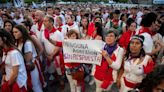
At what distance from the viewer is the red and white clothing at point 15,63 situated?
459 cm

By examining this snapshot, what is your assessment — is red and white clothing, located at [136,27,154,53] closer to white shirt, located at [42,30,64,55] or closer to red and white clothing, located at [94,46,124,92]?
red and white clothing, located at [94,46,124,92]

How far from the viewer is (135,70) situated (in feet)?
14.1

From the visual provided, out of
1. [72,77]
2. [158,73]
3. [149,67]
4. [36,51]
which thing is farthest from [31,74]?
[158,73]

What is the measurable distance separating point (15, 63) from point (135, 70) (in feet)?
5.58

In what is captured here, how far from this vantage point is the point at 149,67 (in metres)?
4.23

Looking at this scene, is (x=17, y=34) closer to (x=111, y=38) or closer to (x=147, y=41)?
(x=111, y=38)

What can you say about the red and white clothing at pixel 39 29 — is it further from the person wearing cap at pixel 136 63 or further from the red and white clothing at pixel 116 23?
the person wearing cap at pixel 136 63

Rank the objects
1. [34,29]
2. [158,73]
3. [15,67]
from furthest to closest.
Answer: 1. [34,29]
2. [15,67]
3. [158,73]

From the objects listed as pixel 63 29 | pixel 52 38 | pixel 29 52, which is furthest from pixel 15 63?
pixel 63 29

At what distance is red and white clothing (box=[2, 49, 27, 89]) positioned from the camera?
4.59 meters

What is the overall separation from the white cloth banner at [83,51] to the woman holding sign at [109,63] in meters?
0.15

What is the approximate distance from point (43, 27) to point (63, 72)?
3.77 feet

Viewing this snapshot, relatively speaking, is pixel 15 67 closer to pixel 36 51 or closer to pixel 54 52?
pixel 36 51

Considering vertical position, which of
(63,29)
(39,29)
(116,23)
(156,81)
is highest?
(156,81)
